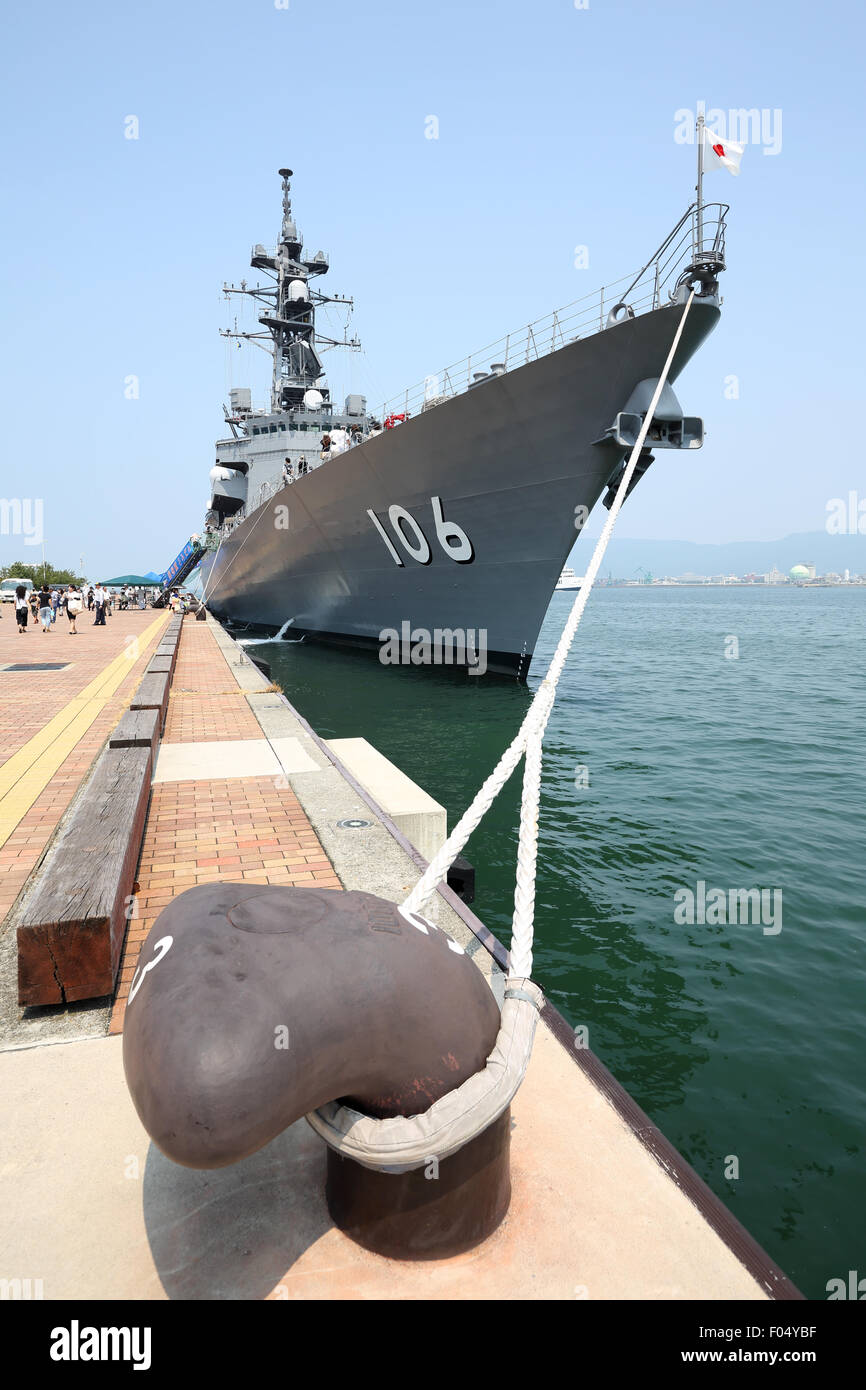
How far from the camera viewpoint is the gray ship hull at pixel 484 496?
43.3 feet

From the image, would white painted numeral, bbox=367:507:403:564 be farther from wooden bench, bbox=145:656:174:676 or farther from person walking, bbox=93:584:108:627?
person walking, bbox=93:584:108:627

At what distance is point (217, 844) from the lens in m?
4.82

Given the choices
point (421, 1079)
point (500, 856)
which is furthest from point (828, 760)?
point (421, 1079)

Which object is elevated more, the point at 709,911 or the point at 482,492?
the point at 482,492

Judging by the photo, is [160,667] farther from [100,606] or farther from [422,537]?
[100,606]

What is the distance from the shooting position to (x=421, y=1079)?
1.88 m

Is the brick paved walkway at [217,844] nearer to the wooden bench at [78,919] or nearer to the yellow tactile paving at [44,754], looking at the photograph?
the wooden bench at [78,919]

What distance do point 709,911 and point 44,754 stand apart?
6.31 metres

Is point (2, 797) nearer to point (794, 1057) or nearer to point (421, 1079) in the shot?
point (421, 1079)

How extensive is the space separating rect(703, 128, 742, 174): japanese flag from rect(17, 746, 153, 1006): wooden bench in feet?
30.6

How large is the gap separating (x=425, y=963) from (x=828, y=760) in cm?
1140

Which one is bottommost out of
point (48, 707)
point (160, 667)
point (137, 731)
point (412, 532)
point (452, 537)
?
point (48, 707)
